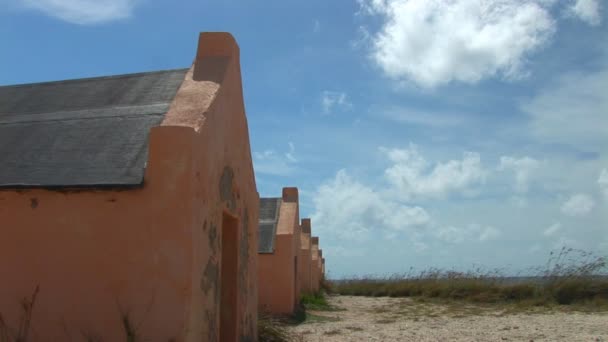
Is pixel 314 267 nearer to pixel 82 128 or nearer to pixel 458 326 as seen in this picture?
pixel 458 326

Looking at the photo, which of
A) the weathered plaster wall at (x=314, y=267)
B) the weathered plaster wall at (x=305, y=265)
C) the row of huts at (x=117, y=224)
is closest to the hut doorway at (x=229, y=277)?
the row of huts at (x=117, y=224)

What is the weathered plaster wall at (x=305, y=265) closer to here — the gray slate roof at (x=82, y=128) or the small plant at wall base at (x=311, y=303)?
the small plant at wall base at (x=311, y=303)

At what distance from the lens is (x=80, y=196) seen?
5.19 meters

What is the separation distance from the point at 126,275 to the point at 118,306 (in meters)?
0.29

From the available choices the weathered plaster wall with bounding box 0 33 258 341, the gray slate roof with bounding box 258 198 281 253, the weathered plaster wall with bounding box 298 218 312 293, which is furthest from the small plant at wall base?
the weathered plaster wall with bounding box 0 33 258 341

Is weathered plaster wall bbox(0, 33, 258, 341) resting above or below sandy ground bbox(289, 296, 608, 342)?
above

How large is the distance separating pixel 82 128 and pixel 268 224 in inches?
381

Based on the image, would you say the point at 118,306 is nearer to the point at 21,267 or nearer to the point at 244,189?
the point at 21,267

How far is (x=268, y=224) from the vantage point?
15.5m

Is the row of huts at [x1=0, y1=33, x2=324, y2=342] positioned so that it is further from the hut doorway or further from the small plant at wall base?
the small plant at wall base

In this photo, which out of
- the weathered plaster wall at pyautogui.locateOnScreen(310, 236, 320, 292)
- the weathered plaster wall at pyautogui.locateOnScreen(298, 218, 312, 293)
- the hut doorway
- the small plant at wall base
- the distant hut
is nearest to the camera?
the hut doorway

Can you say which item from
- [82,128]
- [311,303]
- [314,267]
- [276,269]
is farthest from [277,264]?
[314,267]

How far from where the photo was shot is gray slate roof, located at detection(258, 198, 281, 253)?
14805 mm

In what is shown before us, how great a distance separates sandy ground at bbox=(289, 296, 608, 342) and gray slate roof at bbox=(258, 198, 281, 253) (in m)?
2.29
